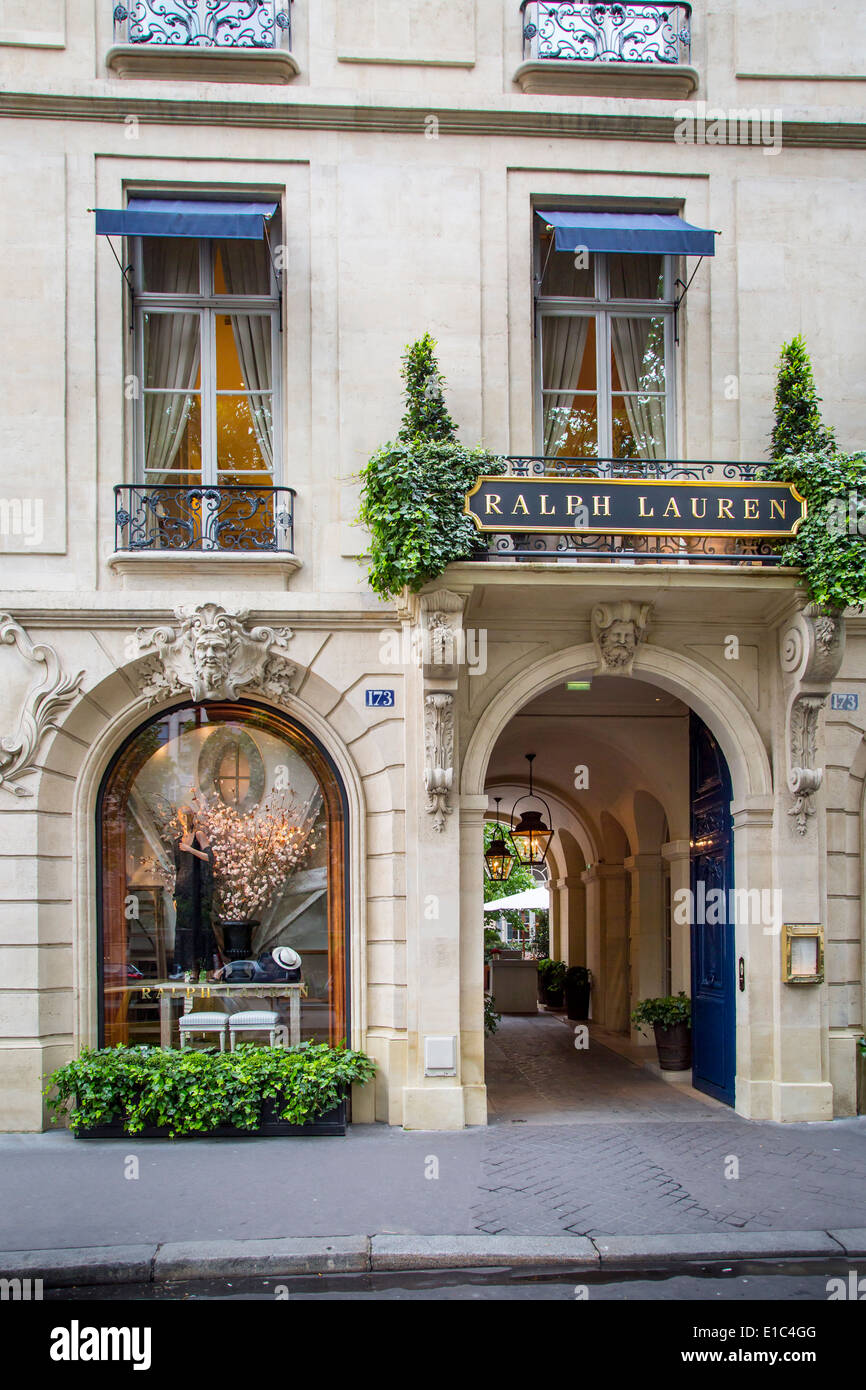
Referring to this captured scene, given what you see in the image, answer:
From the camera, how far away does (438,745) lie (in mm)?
9875

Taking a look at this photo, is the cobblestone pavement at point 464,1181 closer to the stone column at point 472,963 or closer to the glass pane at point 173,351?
the stone column at point 472,963

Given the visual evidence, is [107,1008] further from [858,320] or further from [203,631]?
[858,320]

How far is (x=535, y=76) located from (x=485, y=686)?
18.6 ft

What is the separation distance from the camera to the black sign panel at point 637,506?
9.56m

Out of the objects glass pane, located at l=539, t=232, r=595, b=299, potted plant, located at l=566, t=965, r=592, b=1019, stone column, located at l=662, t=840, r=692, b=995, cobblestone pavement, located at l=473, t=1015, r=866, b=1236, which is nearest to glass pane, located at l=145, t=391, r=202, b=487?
glass pane, located at l=539, t=232, r=595, b=299

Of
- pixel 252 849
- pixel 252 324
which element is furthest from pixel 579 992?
pixel 252 324

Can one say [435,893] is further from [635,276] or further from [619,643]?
[635,276]

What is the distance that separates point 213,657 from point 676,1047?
646 cm

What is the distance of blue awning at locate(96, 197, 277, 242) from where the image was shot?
33.2 ft

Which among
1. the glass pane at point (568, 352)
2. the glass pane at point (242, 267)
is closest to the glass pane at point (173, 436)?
the glass pane at point (242, 267)

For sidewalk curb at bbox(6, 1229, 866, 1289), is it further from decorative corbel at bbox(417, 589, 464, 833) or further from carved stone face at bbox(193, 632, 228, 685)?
carved stone face at bbox(193, 632, 228, 685)

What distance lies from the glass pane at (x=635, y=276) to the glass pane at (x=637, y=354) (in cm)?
28

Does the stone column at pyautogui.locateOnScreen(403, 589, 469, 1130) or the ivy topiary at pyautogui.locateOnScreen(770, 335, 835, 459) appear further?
the ivy topiary at pyautogui.locateOnScreen(770, 335, 835, 459)

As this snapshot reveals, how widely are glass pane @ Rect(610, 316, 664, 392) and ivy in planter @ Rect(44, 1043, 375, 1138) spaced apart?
6722 mm
